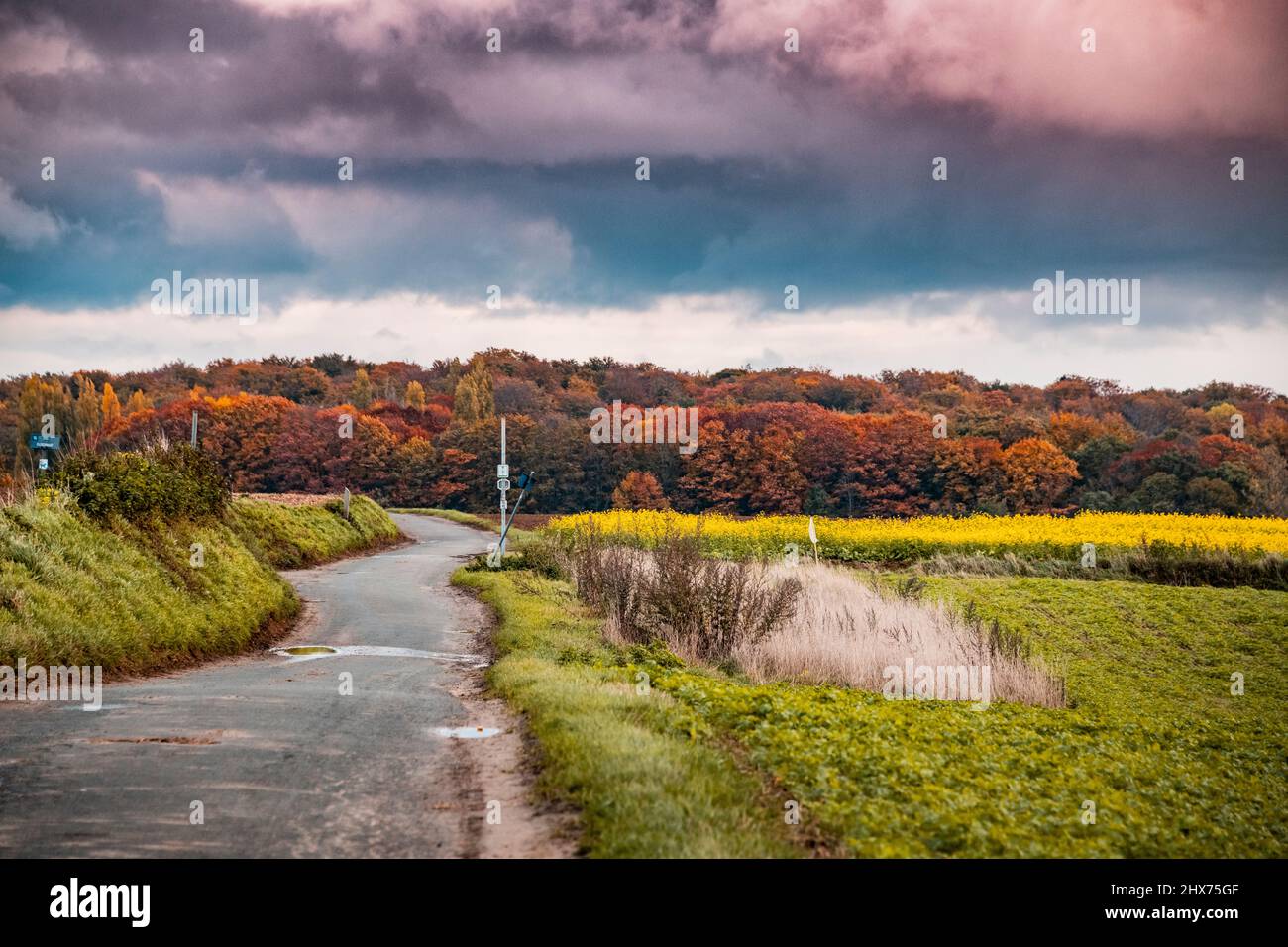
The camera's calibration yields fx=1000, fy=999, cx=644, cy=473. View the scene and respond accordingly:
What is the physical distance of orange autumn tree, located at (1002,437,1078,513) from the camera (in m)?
63.9

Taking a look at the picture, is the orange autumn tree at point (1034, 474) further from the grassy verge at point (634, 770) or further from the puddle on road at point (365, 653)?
the grassy verge at point (634, 770)

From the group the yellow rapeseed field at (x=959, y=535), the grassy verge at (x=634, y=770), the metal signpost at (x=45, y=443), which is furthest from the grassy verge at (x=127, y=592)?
the yellow rapeseed field at (x=959, y=535)

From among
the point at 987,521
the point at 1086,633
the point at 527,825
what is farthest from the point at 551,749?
the point at 987,521

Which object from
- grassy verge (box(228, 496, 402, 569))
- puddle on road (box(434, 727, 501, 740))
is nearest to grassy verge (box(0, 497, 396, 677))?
grassy verge (box(228, 496, 402, 569))

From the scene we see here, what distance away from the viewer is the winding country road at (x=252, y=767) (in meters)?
6.35

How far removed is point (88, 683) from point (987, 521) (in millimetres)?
35592

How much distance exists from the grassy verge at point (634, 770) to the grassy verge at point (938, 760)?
3 cm

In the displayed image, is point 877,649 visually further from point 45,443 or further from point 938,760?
point 45,443

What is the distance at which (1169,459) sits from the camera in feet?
202

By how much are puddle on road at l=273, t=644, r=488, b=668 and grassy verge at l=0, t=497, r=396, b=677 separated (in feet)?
3.24

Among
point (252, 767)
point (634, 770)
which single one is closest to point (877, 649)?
point (634, 770)

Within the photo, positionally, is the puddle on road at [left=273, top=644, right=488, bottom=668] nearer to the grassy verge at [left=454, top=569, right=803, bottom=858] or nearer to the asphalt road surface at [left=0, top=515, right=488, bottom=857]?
the asphalt road surface at [left=0, top=515, right=488, bottom=857]
